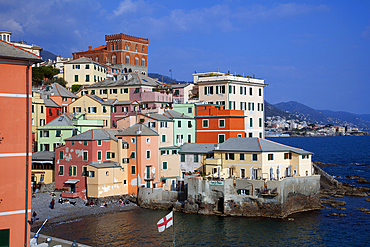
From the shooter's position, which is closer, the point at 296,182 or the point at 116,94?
the point at 296,182

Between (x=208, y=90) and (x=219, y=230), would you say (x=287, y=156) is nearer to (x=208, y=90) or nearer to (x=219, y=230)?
(x=219, y=230)

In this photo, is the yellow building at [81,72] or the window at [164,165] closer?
the window at [164,165]

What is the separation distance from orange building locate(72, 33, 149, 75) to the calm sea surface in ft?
260

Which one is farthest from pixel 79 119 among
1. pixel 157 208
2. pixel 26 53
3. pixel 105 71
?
pixel 26 53

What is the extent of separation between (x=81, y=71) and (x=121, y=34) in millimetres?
29077

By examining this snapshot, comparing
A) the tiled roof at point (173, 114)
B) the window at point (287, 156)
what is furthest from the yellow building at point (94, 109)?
the window at point (287, 156)

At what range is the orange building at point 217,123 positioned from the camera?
7094 cm

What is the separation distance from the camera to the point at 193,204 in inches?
2325

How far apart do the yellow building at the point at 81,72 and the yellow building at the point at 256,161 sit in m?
53.8

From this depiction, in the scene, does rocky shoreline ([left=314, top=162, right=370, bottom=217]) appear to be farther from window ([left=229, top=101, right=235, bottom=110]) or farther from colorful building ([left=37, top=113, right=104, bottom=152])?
colorful building ([left=37, top=113, right=104, bottom=152])

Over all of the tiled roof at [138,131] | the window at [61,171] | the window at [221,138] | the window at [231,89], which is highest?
the window at [231,89]

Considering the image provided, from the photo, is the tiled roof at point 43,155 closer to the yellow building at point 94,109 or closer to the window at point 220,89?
the yellow building at point 94,109

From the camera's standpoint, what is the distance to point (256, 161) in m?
59.3

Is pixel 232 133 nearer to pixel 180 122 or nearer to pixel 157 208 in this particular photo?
pixel 180 122
